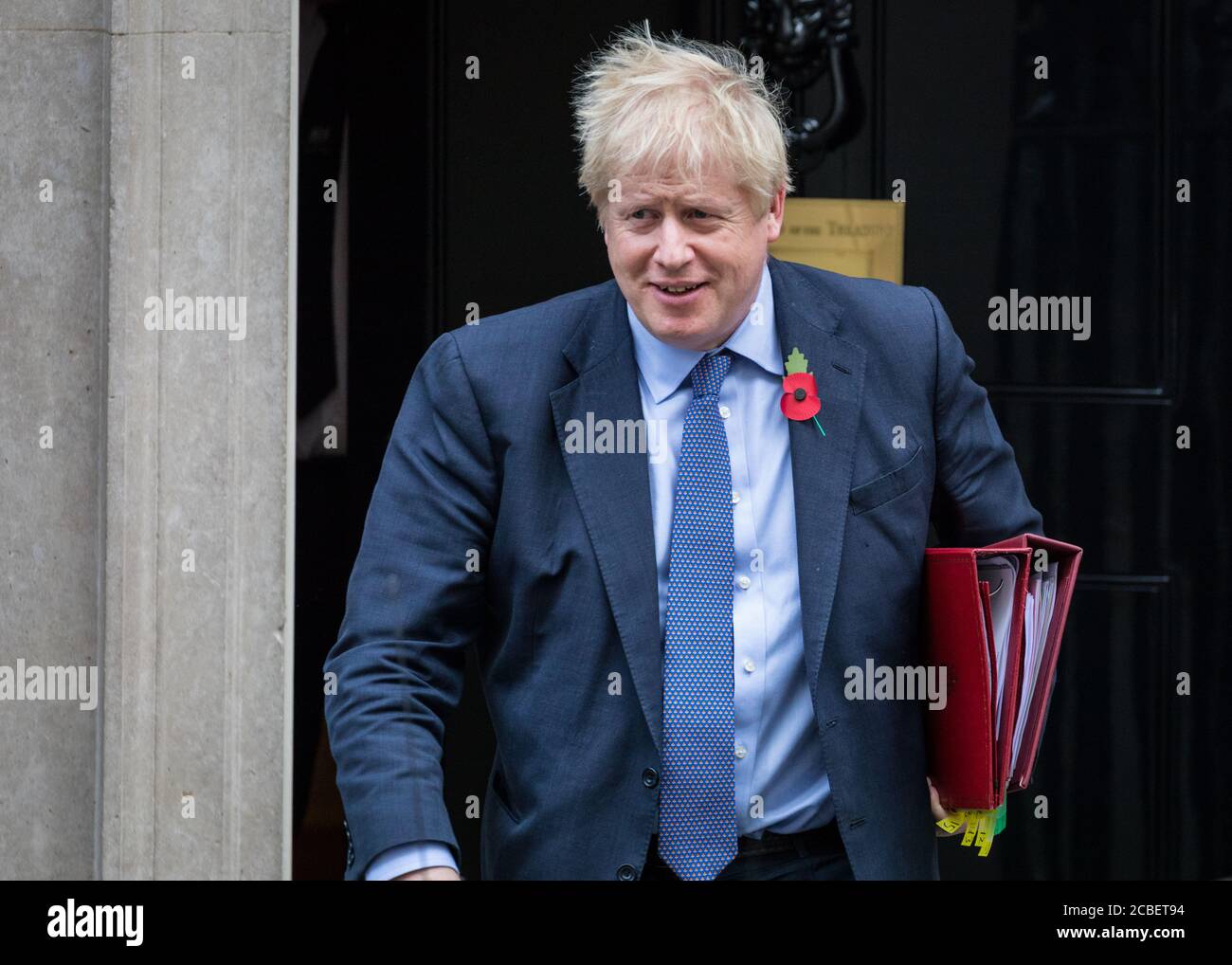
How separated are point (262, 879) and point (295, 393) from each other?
1.38 metres

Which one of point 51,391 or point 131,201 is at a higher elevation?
point 131,201

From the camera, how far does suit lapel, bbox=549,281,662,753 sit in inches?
101

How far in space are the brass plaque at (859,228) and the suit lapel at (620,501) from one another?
71.7 inches

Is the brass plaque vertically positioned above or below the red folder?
above

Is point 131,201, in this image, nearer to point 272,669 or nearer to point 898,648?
point 272,669

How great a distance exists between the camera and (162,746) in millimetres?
4375

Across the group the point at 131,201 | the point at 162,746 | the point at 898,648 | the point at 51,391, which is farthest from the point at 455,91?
the point at 898,648

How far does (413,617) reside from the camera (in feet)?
8.39

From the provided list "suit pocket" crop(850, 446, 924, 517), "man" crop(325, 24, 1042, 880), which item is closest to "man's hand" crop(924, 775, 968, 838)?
"man" crop(325, 24, 1042, 880)

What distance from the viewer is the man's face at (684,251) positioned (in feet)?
8.57

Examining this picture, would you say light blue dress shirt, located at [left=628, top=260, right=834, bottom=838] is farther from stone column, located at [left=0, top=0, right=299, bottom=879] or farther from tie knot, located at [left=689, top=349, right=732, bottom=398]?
stone column, located at [left=0, top=0, right=299, bottom=879]
